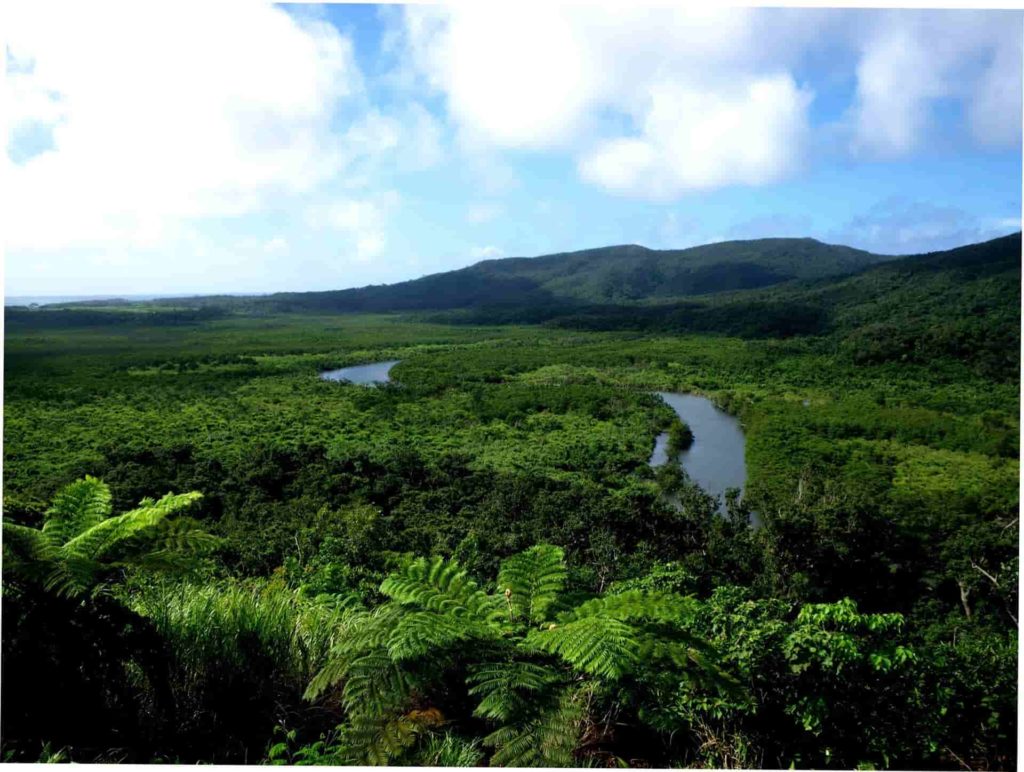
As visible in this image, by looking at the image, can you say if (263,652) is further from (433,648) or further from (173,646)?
(433,648)

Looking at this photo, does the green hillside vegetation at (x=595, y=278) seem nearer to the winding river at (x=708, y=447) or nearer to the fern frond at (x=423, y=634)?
the winding river at (x=708, y=447)

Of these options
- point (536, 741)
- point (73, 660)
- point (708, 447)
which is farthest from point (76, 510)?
point (708, 447)

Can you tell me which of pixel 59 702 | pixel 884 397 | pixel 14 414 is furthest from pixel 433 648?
pixel 884 397

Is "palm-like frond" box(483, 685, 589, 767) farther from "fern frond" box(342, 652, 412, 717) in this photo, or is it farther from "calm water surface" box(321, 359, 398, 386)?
"calm water surface" box(321, 359, 398, 386)

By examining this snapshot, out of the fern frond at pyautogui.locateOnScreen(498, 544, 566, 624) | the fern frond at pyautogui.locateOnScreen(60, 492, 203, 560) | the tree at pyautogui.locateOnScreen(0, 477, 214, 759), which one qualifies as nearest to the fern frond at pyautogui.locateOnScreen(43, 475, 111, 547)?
the fern frond at pyautogui.locateOnScreen(60, 492, 203, 560)

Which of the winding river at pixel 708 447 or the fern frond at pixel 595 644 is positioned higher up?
the fern frond at pixel 595 644

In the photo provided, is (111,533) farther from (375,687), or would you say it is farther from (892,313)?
(892,313)

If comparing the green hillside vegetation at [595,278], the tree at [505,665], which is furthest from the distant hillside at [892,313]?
the tree at [505,665]
